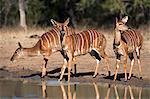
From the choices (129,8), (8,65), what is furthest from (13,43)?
(129,8)

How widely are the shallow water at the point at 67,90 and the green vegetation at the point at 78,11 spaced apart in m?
22.9

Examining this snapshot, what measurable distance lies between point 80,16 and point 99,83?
98.7 ft

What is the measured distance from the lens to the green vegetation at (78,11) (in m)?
39.9

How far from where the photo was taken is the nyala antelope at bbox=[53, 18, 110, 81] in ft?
53.1

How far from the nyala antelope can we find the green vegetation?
70.1ft

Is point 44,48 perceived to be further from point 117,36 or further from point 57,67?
point 117,36

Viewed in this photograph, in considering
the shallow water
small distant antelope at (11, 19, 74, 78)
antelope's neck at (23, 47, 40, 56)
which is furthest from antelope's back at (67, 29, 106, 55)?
antelope's neck at (23, 47, 40, 56)

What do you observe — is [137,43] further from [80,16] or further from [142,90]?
[80,16]

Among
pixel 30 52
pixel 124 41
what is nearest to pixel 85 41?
pixel 124 41

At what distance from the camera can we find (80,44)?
16.7 m

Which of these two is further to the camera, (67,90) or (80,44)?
(80,44)

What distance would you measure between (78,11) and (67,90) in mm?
30770

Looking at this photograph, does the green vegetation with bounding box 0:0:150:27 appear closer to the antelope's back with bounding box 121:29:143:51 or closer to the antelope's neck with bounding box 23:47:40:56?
the antelope's back with bounding box 121:29:143:51

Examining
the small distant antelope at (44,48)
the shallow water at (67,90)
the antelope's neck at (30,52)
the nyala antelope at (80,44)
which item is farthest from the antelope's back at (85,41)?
the antelope's neck at (30,52)
